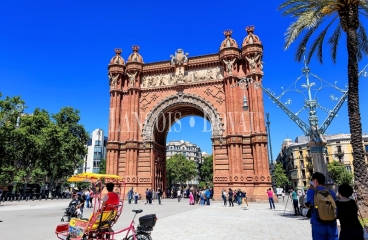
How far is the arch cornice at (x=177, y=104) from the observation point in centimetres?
3041

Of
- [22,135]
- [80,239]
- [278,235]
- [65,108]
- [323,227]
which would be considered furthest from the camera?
[65,108]

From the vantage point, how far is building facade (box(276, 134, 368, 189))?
2281 inches

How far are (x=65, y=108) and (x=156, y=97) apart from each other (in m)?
18.2

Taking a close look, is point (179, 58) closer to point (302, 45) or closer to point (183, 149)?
point (302, 45)

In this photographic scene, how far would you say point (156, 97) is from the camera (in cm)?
3278

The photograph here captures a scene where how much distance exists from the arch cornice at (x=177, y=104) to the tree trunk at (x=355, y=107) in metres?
18.5

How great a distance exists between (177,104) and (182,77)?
11.1 feet

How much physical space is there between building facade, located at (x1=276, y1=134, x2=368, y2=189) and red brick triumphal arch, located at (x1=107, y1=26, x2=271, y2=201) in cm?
2882

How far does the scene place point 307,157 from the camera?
63969 mm

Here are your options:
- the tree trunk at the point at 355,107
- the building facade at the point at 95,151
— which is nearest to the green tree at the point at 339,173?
the tree trunk at the point at 355,107

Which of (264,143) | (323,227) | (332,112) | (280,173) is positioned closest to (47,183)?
(264,143)

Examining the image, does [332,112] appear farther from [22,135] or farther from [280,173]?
[280,173]

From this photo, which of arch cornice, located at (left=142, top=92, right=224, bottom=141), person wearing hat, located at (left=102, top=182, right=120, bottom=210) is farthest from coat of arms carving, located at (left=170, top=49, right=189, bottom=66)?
person wearing hat, located at (left=102, top=182, right=120, bottom=210)

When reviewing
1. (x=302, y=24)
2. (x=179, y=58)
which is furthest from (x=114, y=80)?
(x=302, y=24)
